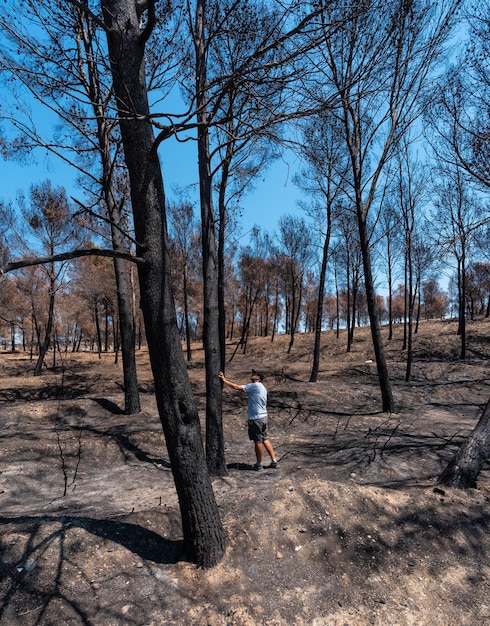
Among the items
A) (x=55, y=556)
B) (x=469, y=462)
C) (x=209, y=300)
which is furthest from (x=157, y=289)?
(x=469, y=462)

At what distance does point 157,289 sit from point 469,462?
4.61 meters

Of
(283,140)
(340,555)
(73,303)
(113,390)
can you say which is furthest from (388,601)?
(73,303)

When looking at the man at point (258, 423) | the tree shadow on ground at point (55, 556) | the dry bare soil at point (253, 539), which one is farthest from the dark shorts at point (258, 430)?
the tree shadow on ground at point (55, 556)

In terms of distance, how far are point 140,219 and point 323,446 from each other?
20.8 ft

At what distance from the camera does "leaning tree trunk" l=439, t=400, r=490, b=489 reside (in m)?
4.73

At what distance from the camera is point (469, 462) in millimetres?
4844

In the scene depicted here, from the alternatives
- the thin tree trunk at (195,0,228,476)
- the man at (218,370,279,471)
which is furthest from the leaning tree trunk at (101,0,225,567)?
the man at (218,370,279,471)

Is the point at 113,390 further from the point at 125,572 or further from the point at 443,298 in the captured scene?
the point at 443,298

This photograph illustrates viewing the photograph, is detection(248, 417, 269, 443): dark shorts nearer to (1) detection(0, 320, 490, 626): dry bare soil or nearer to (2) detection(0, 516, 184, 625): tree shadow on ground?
(1) detection(0, 320, 490, 626): dry bare soil

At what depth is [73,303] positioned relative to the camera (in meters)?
29.6

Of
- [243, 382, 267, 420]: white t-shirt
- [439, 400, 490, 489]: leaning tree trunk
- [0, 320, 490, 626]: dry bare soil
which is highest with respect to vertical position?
[243, 382, 267, 420]: white t-shirt

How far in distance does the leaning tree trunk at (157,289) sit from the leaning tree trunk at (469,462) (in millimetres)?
3177

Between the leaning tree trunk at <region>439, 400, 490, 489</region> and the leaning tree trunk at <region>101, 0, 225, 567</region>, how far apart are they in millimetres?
3177

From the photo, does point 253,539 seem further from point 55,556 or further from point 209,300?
point 209,300
